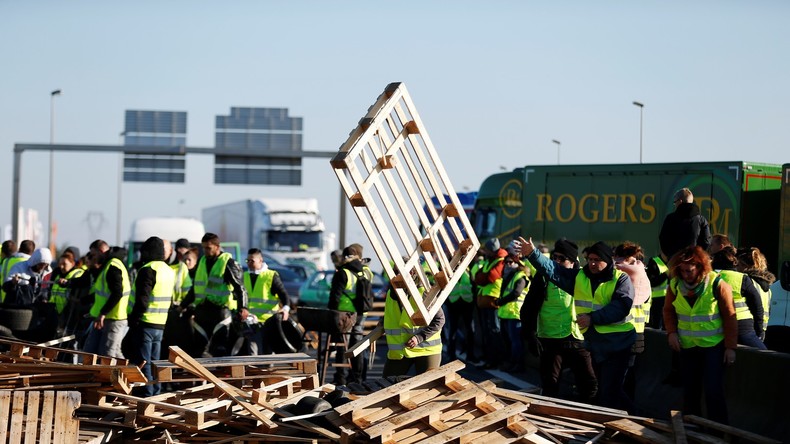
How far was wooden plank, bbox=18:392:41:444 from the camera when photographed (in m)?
9.10

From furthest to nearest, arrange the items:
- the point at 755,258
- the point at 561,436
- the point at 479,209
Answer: the point at 479,209, the point at 755,258, the point at 561,436

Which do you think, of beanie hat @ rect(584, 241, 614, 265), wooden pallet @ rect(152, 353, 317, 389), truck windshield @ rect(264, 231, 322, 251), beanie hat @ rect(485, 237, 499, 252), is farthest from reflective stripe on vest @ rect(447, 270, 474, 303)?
truck windshield @ rect(264, 231, 322, 251)

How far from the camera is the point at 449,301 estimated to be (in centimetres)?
1897

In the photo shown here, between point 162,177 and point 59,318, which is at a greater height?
point 162,177

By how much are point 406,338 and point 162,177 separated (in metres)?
29.7

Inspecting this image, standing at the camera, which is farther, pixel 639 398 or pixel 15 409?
pixel 639 398

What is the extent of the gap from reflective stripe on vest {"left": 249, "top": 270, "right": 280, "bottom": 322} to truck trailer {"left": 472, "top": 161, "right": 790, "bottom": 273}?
789 centimetres

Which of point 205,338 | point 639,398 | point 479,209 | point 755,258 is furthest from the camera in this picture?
point 479,209

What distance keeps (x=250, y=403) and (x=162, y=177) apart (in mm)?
30823

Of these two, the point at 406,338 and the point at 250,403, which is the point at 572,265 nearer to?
the point at 406,338

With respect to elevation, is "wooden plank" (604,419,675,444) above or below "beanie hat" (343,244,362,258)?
below

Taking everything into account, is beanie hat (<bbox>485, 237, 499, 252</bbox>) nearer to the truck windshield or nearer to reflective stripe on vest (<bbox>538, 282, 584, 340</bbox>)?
reflective stripe on vest (<bbox>538, 282, 584, 340</bbox>)

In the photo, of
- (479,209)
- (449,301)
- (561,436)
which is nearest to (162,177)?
(479,209)

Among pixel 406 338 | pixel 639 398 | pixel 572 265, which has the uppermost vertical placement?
pixel 572 265
